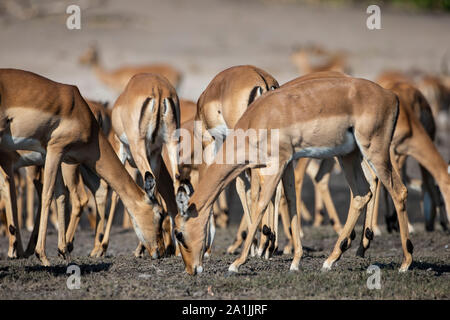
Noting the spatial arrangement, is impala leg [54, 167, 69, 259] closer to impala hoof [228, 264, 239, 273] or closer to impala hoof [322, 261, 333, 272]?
impala hoof [228, 264, 239, 273]

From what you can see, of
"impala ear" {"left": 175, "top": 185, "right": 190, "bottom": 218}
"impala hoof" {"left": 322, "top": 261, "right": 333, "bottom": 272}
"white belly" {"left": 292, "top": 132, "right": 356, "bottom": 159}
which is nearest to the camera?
"impala ear" {"left": 175, "top": 185, "right": 190, "bottom": 218}

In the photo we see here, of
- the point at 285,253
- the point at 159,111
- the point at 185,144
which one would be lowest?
the point at 285,253

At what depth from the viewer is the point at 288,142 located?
6922 mm

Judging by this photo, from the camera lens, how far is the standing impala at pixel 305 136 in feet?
22.7

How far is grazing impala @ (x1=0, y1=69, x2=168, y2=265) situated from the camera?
719 centimetres

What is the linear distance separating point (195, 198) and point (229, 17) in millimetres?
27727

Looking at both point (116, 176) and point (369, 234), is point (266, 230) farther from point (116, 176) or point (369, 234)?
point (116, 176)

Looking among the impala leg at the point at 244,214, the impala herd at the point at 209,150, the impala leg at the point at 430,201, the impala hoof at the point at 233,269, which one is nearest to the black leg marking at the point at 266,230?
the impala herd at the point at 209,150

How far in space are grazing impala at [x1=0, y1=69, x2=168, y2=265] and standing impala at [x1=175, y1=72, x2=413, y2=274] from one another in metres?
1.24

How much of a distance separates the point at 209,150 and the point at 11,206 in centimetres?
231

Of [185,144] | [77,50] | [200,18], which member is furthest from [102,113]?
[200,18]

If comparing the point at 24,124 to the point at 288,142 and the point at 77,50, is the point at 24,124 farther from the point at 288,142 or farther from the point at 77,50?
the point at 77,50

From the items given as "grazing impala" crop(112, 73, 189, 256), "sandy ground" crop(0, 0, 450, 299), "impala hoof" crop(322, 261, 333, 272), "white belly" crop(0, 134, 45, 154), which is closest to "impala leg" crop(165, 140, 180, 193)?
"grazing impala" crop(112, 73, 189, 256)

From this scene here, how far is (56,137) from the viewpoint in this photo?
294 inches
